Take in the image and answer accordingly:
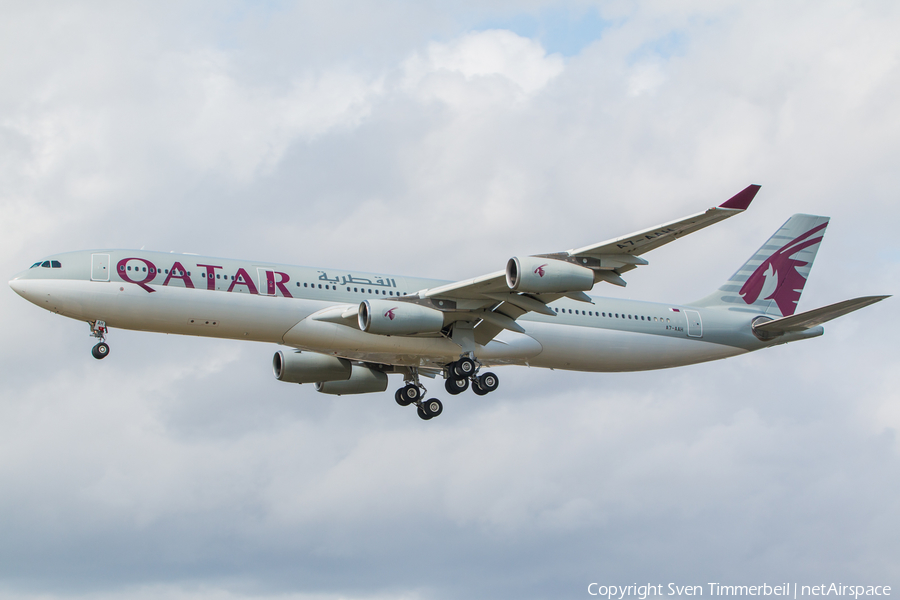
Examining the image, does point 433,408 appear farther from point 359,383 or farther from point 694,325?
point 694,325

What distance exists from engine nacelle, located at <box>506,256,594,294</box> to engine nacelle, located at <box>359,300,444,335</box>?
4398 millimetres

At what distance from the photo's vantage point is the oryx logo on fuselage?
47.2 meters

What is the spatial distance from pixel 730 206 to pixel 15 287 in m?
24.7

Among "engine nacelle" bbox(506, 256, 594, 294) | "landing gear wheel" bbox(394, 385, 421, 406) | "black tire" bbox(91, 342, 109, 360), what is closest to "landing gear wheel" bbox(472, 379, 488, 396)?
"landing gear wheel" bbox(394, 385, 421, 406)

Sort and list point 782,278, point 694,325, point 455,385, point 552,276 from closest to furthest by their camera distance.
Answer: point 552,276, point 455,385, point 694,325, point 782,278

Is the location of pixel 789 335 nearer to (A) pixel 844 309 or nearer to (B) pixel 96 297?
(A) pixel 844 309

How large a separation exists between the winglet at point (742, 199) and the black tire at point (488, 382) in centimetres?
1350

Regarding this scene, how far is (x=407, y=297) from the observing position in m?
37.8

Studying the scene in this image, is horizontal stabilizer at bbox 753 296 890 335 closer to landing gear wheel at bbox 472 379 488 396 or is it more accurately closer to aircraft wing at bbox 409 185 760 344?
aircraft wing at bbox 409 185 760 344

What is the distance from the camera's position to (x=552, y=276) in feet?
111

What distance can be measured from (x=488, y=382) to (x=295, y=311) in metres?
8.35

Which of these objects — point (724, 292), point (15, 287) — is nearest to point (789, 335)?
point (724, 292)

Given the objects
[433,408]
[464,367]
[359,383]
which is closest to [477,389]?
[464,367]

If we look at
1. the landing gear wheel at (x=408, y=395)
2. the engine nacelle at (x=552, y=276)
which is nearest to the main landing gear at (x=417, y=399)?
the landing gear wheel at (x=408, y=395)
